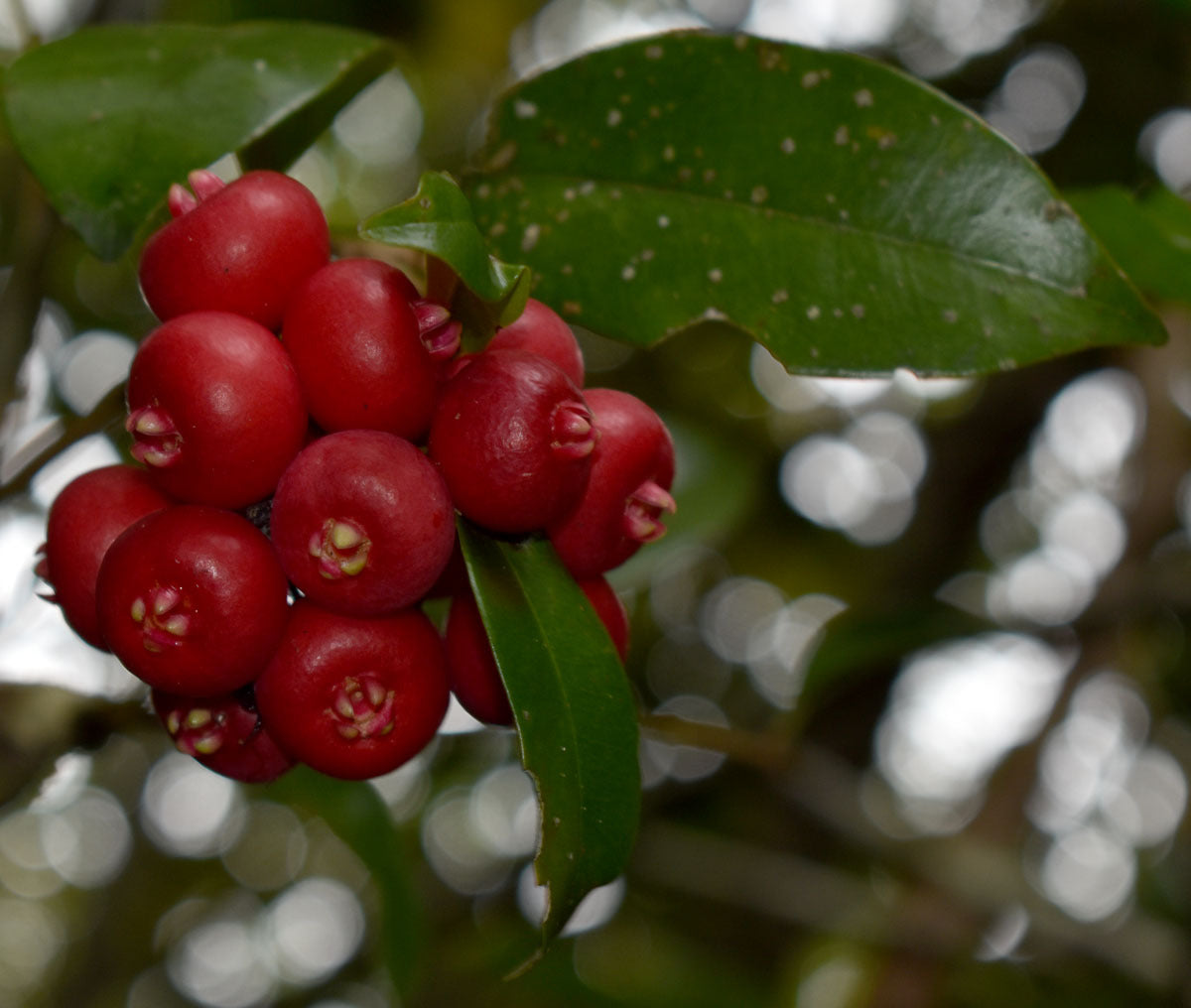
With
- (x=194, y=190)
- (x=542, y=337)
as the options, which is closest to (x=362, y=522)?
(x=542, y=337)

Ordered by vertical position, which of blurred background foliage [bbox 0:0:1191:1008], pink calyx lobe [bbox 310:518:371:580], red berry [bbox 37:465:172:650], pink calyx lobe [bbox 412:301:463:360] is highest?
pink calyx lobe [bbox 412:301:463:360]

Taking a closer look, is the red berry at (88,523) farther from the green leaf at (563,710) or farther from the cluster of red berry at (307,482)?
the green leaf at (563,710)

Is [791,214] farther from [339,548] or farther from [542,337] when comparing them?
[339,548]

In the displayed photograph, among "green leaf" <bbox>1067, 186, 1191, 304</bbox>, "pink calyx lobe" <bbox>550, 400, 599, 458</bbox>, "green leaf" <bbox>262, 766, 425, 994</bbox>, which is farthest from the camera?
"green leaf" <bbox>262, 766, 425, 994</bbox>

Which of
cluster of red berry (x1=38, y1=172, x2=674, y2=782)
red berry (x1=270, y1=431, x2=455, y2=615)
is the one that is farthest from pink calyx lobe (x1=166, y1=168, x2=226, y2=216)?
red berry (x1=270, y1=431, x2=455, y2=615)

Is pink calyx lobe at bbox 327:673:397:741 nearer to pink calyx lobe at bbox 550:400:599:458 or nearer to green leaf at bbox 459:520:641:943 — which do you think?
green leaf at bbox 459:520:641:943

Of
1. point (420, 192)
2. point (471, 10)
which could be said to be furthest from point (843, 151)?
point (471, 10)

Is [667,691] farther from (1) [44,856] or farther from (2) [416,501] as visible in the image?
(1) [44,856]

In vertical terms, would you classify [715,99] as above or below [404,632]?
above
